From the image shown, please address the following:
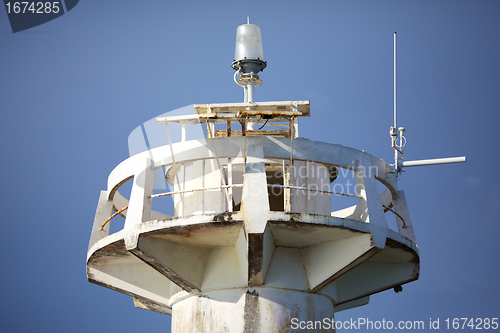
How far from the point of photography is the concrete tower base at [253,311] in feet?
55.4

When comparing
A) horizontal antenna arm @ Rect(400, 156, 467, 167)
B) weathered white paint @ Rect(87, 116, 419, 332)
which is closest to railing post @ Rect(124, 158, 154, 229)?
weathered white paint @ Rect(87, 116, 419, 332)

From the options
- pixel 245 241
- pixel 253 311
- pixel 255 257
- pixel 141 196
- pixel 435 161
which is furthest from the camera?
pixel 435 161

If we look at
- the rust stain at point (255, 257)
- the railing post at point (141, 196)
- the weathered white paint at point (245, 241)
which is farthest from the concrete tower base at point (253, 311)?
the railing post at point (141, 196)

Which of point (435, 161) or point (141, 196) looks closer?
point (141, 196)

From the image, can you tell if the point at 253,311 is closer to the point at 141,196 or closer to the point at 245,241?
the point at 245,241

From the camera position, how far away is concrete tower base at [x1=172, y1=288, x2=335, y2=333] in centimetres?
1688

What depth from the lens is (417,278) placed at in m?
19.5

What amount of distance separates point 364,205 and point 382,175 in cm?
191

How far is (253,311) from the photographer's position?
16922 millimetres

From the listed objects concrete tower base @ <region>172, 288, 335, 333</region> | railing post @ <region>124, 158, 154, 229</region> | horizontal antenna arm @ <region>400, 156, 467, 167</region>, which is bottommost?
concrete tower base @ <region>172, 288, 335, 333</region>

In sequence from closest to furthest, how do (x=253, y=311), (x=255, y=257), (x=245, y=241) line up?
(x=245, y=241) < (x=255, y=257) < (x=253, y=311)

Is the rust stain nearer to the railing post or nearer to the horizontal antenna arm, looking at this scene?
the railing post

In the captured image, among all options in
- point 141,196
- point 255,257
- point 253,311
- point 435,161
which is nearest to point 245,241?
point 255,257

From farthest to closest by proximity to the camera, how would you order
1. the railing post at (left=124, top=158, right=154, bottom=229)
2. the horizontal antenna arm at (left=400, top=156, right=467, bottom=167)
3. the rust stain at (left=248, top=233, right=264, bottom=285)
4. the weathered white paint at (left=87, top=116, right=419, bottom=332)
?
1. the horizontal antenna arm at (left=400, top=156, right=467, bottom=167)
2. the railing post at (left=124, top=158, right=154, bottom=229)
3. the weathered white paint at (left=87, top=116, right=419, bottom=332)
4. the rust stain at (left=248, top=233, right=264, bottom=285)
